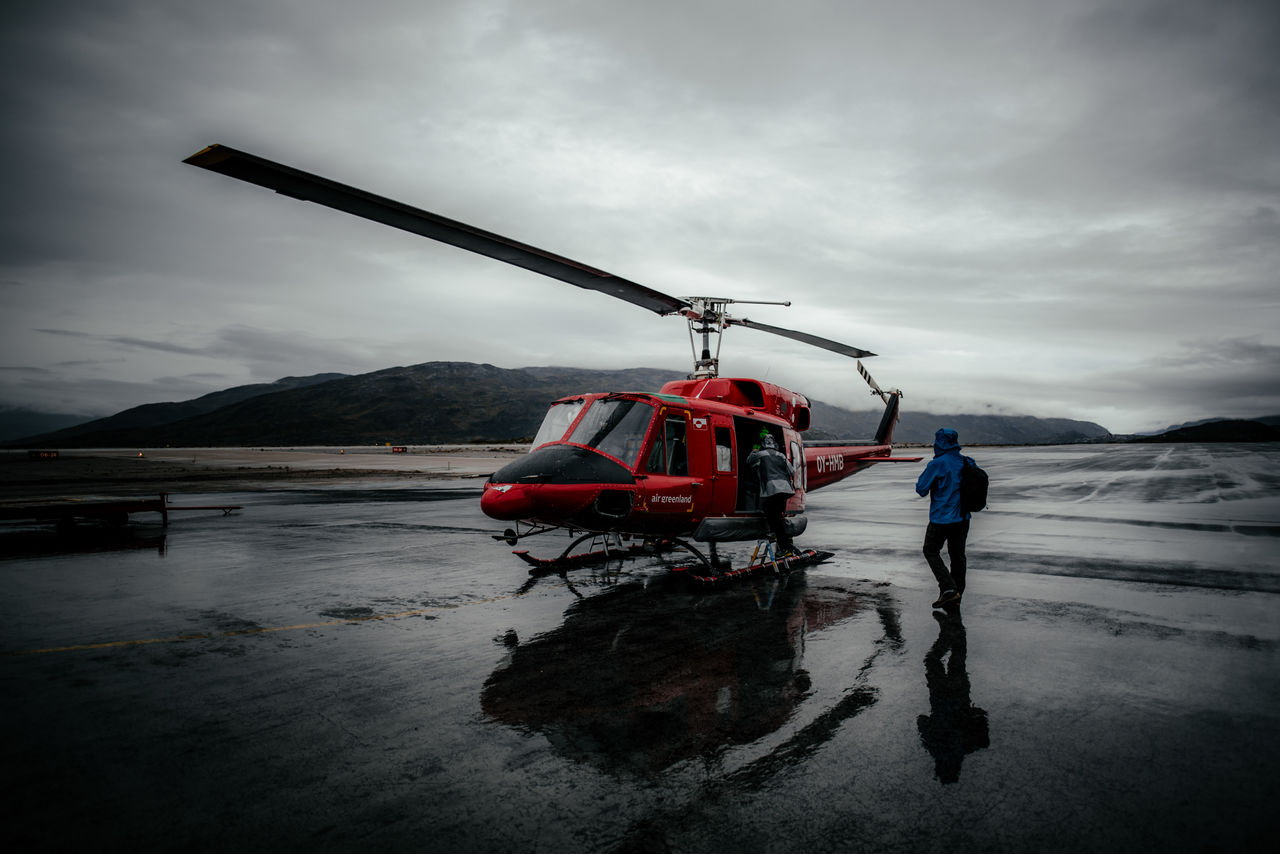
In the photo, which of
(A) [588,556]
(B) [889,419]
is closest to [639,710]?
(A) [588,556]

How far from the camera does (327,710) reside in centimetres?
483

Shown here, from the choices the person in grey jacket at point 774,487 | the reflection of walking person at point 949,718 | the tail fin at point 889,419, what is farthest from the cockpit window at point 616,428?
the tail fin at point 889,419

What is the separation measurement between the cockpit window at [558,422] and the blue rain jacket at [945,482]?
16.3 feet

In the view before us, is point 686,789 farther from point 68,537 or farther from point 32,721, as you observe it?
point 68,537

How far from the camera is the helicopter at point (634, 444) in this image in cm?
652

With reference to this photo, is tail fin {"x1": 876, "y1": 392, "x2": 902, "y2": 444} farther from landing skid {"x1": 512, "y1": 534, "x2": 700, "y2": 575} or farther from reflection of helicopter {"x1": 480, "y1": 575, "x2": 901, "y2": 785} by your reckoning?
reflection of helicopter {"x1": 480, "y1": 575, "x2": 901, "y2": 785}

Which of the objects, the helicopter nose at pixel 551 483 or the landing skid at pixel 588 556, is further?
the landing skid at pixel 588 556

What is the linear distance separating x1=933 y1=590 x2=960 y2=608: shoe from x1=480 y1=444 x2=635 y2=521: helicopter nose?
4.19 m

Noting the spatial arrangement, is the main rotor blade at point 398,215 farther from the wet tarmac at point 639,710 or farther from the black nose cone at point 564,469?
the wet tarmac at point 639,710

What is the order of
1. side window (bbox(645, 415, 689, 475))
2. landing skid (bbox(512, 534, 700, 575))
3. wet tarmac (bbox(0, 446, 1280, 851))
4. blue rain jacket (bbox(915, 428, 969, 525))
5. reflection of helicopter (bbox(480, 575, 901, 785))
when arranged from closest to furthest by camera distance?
wet tarmac (bbox(0, 446, 1280, 851)) < reflection of helicopter (bbox(480, 575, 901, 785)) < blue rain jacket (bbox(915, 428, 969, 525)) < side window (bbox(645, 415, 689, 475)) < landing skid (bbox(512, 534, 700, 575))

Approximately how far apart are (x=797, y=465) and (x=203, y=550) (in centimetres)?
1181

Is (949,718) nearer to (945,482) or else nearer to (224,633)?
(945,482)

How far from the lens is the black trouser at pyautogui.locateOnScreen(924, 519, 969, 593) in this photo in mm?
7734

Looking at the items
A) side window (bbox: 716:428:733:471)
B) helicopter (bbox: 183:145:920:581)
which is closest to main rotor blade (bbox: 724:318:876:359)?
helicopter (bbox: 183:145:920:581)
